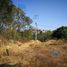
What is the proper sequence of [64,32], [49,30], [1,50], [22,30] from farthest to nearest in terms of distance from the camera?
[49,30]
[64,32]
[22,30]
[1,50]

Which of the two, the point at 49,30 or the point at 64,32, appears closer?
the point at 64,32

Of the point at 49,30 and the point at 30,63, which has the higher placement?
the point at 49,30

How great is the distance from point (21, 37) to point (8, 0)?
1073cm

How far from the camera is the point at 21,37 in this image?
20391mm

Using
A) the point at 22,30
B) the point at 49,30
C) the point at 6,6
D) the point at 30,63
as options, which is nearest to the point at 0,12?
the point at 6,6

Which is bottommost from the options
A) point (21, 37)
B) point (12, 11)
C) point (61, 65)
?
point (61, 65)

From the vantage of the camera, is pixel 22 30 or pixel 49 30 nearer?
pixel 22 30

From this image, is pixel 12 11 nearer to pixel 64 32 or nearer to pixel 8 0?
pixel 8 0

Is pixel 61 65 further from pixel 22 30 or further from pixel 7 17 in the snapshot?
pixel 22 30

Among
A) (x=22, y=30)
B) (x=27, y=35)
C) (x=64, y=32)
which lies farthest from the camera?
(x=64, y=32)

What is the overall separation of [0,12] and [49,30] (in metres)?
Answer: 33.4

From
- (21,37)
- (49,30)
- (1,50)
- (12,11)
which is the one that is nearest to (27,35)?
(21,37)

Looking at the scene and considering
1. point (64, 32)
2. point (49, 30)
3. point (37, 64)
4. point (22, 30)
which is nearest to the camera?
point (37, 64)

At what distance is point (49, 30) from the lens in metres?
42.7
